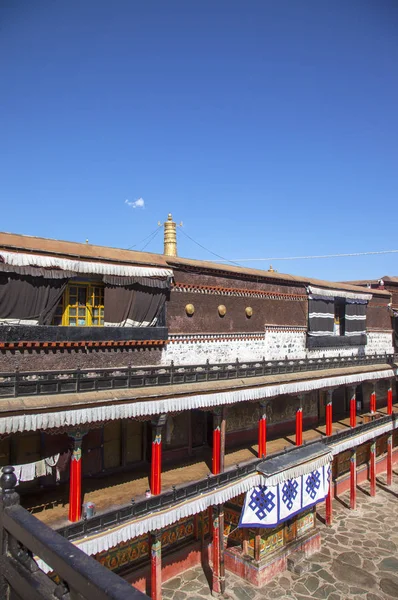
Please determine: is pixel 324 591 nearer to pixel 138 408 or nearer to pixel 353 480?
pixel 353 480

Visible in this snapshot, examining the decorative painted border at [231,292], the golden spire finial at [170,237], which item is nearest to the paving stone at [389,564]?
the decorative painted border at [231,292]

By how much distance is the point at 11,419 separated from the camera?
8875mm

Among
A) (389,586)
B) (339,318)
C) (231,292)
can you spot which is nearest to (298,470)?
(389,586)

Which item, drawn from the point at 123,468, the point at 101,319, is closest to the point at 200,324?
the point at 101,319

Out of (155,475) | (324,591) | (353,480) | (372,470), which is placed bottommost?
(324,591)

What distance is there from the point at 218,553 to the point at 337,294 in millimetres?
13820

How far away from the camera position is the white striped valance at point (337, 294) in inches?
841

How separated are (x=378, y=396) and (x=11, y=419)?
24.3 metres

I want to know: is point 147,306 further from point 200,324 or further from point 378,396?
point 378,396

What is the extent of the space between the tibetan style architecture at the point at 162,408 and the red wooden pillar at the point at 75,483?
0.03 m

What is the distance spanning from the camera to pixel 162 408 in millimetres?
11680

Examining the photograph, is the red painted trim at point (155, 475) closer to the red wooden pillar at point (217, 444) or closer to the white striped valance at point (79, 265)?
the red wooden pillar at point (217, 444)

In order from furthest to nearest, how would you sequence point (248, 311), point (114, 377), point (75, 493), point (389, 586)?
1. point (248, 311)
2. point (389, 586)
3. point (114, 377)
4. point (75, 493)

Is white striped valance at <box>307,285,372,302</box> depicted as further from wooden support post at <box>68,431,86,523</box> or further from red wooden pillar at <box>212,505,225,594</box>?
wooden support post at <box>68,431,86,523</box>
